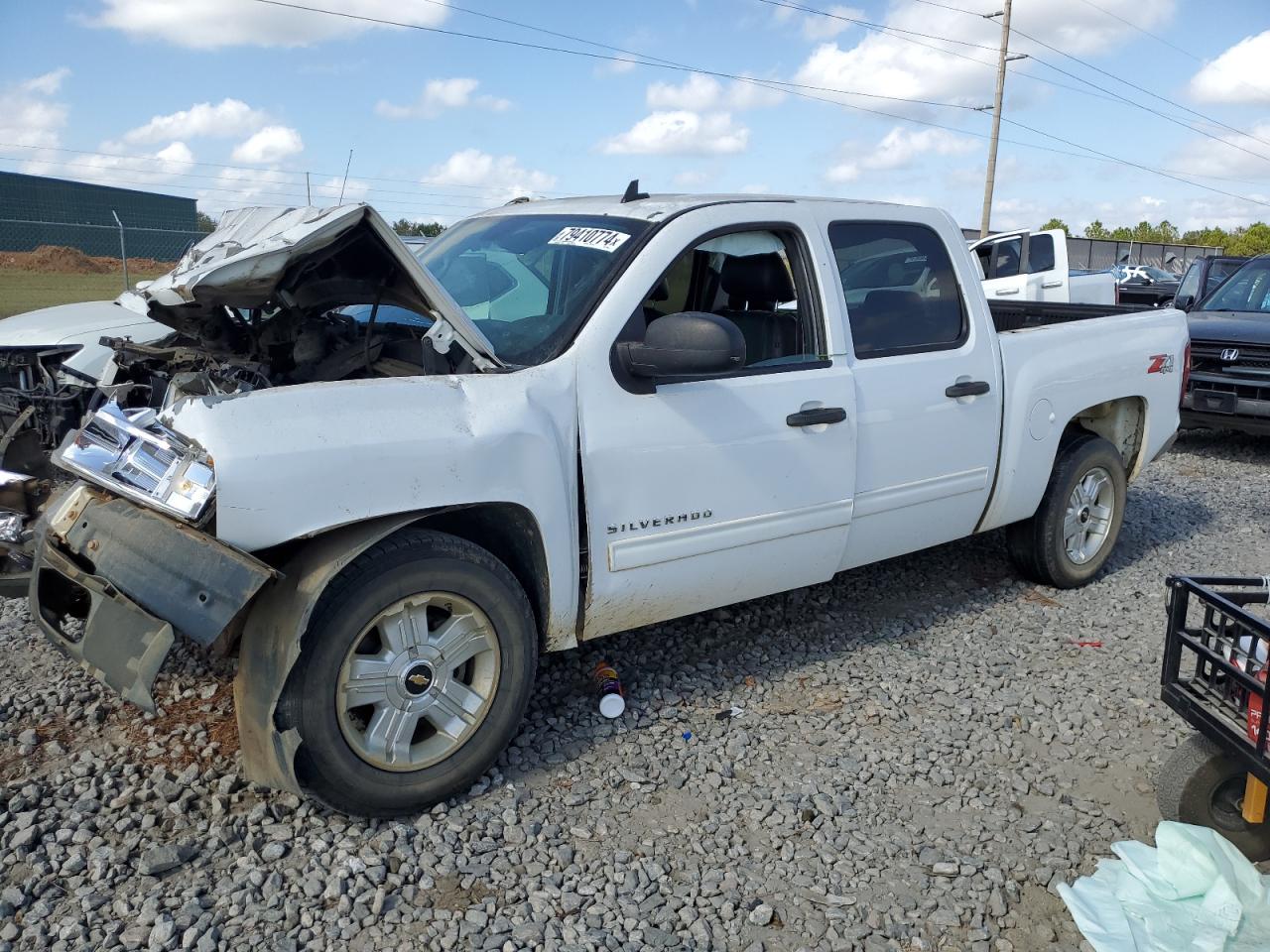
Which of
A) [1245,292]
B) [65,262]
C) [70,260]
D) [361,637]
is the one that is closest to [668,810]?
[361,637]

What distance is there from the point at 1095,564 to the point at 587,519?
3402mm

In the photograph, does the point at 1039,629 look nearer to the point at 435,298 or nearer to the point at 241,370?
the point at 435,298

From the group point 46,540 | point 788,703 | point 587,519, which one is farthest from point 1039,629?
point 46,540

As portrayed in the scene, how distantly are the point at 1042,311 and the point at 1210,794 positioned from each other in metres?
3.73

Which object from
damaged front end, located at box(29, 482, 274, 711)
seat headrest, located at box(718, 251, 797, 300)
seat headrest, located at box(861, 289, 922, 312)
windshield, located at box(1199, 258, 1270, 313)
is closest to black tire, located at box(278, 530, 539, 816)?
damaged front end, located at box(29, 482, 274, 711)

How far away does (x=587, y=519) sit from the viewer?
11.0ft

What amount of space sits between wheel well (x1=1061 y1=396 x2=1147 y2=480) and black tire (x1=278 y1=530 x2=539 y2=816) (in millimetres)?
3524

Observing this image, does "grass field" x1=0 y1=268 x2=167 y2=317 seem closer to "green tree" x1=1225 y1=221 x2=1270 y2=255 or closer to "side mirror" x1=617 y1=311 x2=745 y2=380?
"side mirror" x1=617 y1=311 x2=745 y2=380

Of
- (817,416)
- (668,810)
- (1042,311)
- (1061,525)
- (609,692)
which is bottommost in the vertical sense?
(668,810)

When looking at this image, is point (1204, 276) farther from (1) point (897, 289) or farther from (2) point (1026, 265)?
(1) point (897, 289)

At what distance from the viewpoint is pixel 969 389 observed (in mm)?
4457

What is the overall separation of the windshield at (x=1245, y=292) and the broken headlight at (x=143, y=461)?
33.6 feet

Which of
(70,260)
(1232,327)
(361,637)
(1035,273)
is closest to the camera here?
(361,637)

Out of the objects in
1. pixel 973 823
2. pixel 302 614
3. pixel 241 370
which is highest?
pixel 241 370
